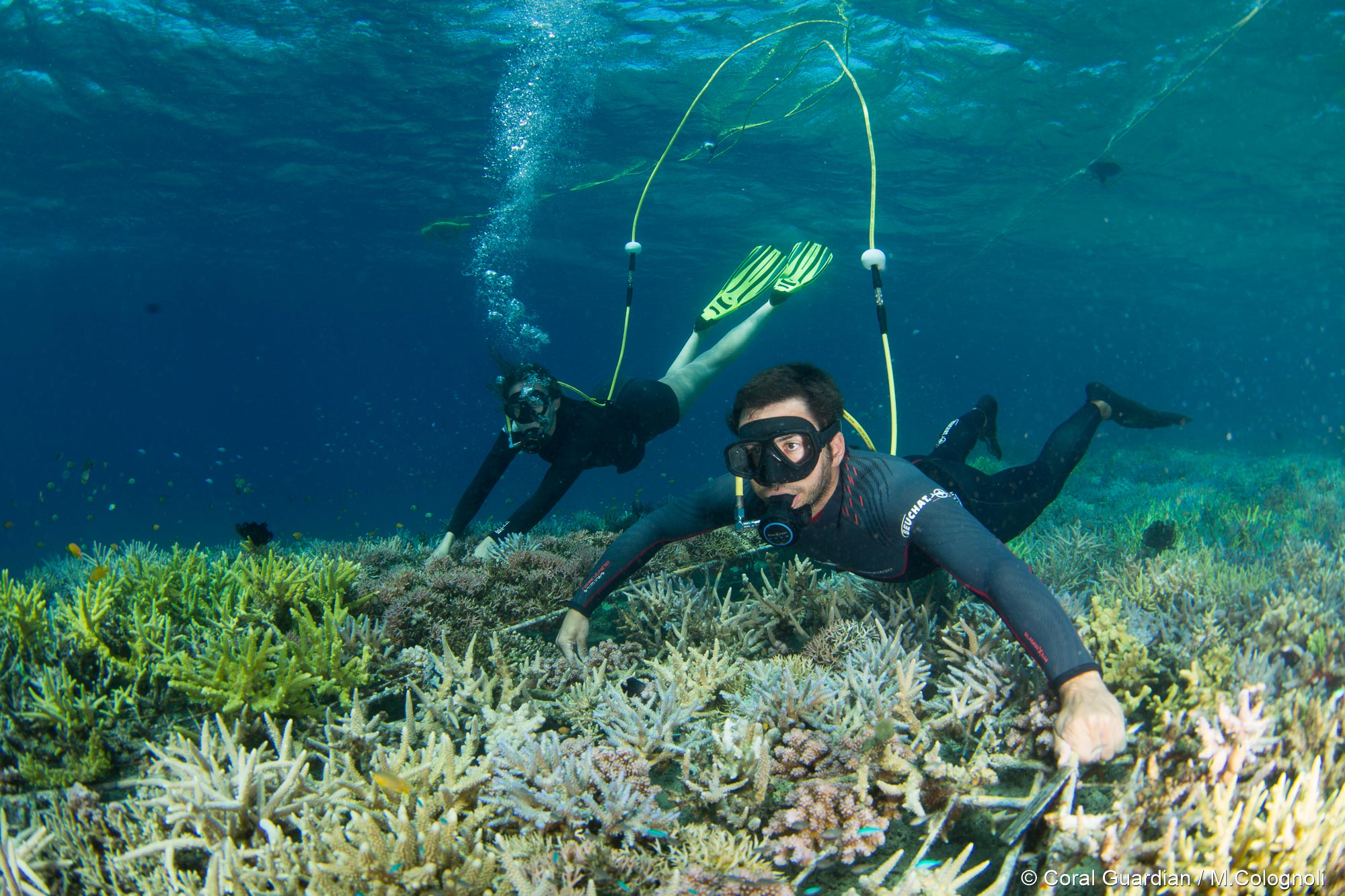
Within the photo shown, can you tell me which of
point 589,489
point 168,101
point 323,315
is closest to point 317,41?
point 168,101

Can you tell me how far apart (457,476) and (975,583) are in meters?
69.6

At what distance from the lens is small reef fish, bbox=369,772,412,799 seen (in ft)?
7.73

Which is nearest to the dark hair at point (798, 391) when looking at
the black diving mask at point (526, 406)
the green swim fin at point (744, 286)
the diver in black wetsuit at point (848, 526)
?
the diver in black wetsuit at point (848, 526)

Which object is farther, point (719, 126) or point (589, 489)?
point (589, 489)

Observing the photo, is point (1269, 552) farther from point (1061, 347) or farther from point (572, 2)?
point (1061, 347)

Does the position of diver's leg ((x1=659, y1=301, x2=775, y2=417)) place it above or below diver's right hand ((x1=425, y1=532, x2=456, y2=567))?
above

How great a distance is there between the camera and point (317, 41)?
50.2ft

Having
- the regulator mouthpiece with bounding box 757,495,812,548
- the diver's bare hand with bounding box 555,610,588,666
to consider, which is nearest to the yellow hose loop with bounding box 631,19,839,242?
the regulator mouthpiece with bounding box 757,495,812,548

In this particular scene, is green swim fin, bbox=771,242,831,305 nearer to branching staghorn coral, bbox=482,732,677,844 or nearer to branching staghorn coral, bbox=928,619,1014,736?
branching staghorn coral, bbox=928,619,1014,736

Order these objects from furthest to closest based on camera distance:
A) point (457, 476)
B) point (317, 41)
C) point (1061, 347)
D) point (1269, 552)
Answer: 1. point (1061, 347)
2. point (457, 476)
3. point (317, 41)
4. point (1269, 552)

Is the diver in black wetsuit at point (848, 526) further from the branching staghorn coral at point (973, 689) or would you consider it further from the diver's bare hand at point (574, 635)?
the branching staghorn coral at point (973, 689)

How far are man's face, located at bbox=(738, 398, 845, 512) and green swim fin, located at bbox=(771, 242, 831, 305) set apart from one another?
20.7 ft

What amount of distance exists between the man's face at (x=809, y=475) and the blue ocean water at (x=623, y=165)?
5.89 metres

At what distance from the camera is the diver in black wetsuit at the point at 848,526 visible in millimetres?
2408
